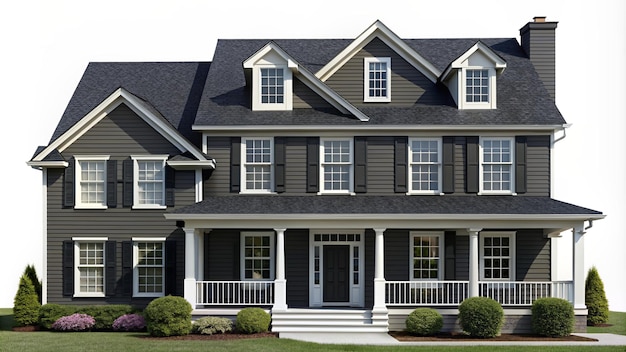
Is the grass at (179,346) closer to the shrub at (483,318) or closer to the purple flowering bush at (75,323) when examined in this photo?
the purple flowering bush at (75,323)

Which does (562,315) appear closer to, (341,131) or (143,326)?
(341,131)

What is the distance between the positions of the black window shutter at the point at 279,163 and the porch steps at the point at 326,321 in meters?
4.76

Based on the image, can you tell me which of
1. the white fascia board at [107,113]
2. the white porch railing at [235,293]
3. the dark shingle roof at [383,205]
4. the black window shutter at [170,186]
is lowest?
the white porch railing at [235,293]

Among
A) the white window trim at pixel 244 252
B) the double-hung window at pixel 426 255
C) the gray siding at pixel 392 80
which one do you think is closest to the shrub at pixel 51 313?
the white window trim at pixel 244 252

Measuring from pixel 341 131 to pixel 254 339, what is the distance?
8723 mm

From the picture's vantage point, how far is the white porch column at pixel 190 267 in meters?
28.8

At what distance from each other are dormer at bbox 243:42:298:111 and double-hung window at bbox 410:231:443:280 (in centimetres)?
679

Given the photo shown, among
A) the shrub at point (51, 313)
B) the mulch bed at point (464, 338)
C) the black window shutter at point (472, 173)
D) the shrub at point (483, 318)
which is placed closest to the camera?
the mulch bed at point (464, 338)

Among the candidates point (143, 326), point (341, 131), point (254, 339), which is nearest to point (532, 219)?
point (341, 131)

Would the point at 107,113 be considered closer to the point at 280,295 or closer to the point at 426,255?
the point at 280,295

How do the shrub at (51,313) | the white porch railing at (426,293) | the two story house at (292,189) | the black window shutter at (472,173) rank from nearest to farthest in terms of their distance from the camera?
the white porch railing at (426,293)
the shrub at (51,313)
the two story house at (292,189)
the black window shutter at (472,173)

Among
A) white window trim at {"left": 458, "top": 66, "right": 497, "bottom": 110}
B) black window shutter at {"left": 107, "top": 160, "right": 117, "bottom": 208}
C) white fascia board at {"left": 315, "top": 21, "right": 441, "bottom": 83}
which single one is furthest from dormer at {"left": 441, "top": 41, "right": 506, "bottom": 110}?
black window shutter at {"left": 107, "top": 160, "right": 117, "bottom": 208}

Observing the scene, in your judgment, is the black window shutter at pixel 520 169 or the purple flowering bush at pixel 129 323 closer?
the purple flowering bush at pixel 129 323

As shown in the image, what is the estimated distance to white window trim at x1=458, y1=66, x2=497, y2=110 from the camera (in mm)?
32094
